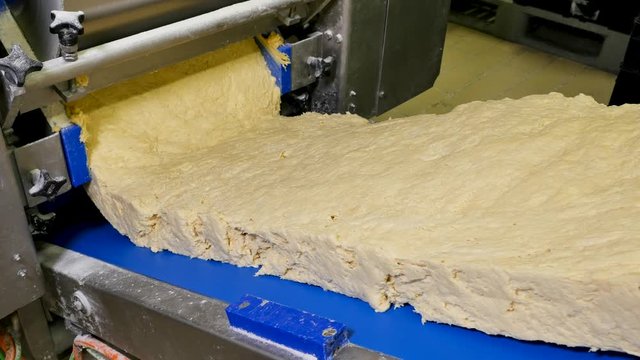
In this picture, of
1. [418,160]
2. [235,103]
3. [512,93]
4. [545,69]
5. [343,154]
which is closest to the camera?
[418,160]

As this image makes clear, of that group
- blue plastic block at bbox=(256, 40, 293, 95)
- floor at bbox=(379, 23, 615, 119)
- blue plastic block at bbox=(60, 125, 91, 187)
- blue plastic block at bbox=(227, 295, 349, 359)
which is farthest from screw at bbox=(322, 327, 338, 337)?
floor at bbox=(379, 23, 615, 119)

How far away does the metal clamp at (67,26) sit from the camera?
3.43 feet

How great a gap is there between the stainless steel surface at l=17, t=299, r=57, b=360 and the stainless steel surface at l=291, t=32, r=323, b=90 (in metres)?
0.87

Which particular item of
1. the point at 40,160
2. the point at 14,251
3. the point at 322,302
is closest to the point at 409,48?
the point at 322,302

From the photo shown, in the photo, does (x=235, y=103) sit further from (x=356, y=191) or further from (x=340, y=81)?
(x=356, y=191)

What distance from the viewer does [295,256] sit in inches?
44.8

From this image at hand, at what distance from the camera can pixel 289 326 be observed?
97cm

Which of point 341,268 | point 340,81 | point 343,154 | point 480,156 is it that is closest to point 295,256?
point 341,268

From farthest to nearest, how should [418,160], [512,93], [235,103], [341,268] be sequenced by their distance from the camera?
1. [512,93]
2. [235,103]
3. [418,160]
4. [341,268]

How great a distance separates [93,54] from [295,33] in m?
0.72

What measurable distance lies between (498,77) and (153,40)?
293 centimetres

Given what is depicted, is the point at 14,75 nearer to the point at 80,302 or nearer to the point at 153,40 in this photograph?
the point at 153,40

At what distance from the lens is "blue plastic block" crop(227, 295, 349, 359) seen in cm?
94

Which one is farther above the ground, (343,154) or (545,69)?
(343,154)
